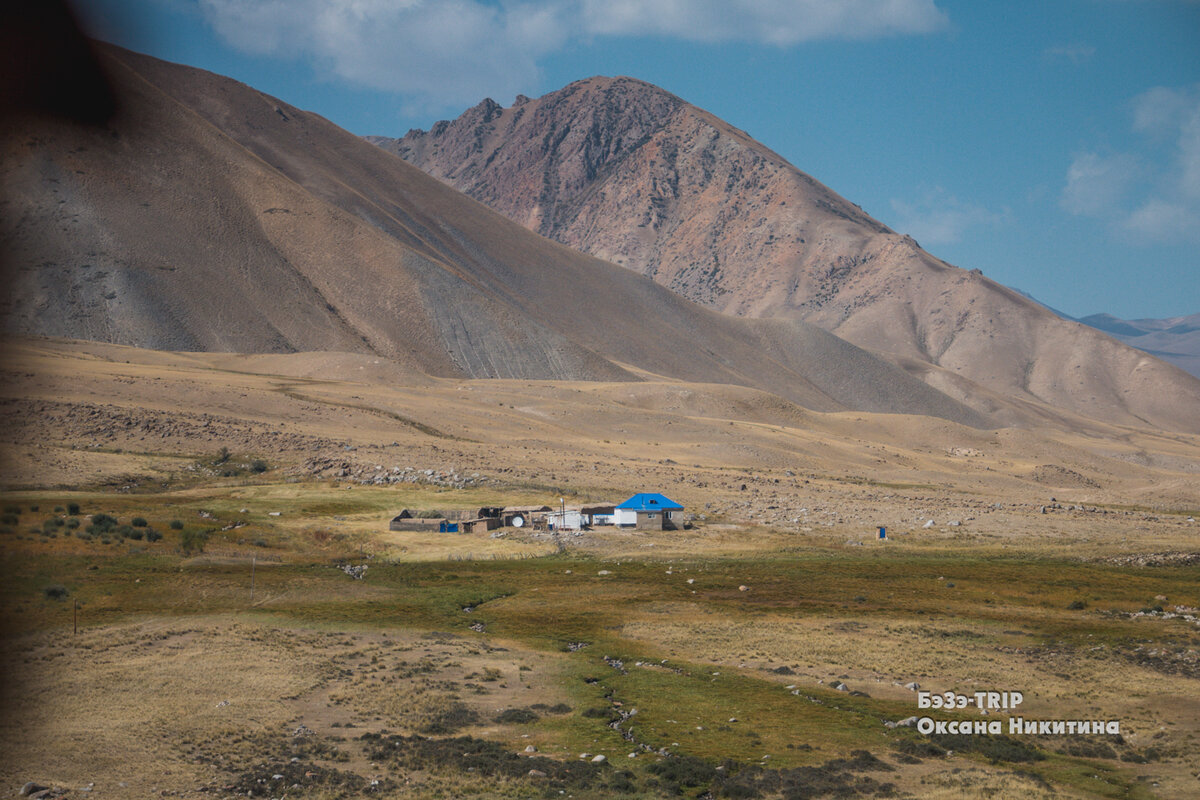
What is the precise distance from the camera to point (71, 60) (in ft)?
40.2

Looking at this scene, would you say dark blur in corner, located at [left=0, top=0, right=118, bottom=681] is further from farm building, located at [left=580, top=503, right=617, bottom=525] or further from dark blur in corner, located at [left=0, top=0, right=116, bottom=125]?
farm building, located at [left=580, top=503, right=617, bottom=525]

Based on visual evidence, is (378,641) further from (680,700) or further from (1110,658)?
(1110,658)

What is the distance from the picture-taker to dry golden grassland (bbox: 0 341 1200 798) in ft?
66.7

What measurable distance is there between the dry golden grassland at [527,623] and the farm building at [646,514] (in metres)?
2.41

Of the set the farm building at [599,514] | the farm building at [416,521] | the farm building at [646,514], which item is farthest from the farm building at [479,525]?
the farm building at [646,514]

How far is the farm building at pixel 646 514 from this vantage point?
61188 millimetres

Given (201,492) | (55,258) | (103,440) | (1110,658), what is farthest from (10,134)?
(55,258)

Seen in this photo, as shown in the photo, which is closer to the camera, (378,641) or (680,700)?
(680,700)

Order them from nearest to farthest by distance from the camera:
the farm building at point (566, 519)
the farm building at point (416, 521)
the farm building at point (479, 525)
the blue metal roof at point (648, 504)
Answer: the farm building at point (416, 521)
the farm building at point (479, 525)
the farm building at point (566, 519)
the blue metal roof at point (648, 504)

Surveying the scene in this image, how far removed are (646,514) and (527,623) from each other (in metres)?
25.3

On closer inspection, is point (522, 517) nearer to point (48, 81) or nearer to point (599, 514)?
point (599, 514)

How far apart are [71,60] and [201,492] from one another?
54356mm

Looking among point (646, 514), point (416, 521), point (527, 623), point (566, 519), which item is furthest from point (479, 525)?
point (527, 623)

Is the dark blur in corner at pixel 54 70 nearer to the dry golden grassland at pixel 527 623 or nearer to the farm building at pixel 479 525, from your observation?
the dry golden grassland at pixel 527 623
